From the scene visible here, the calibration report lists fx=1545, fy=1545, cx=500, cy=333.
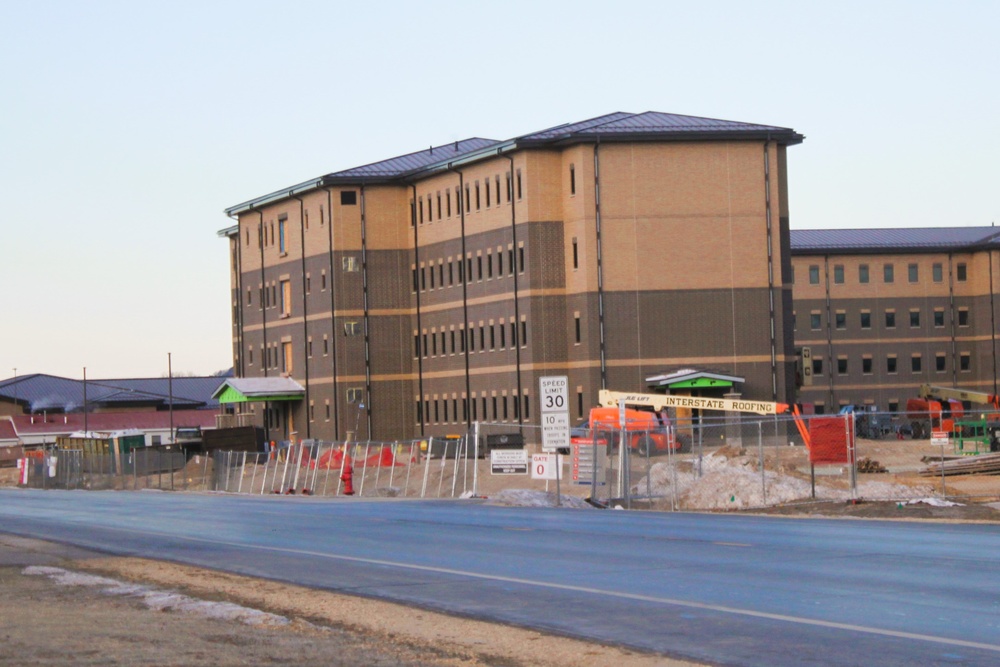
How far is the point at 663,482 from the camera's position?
4766cm

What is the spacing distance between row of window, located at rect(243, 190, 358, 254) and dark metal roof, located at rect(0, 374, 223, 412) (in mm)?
60317

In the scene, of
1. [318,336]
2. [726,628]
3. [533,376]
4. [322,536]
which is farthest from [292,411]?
[726,628]

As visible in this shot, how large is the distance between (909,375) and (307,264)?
155ft

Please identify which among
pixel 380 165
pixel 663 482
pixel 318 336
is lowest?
pixel 663 482

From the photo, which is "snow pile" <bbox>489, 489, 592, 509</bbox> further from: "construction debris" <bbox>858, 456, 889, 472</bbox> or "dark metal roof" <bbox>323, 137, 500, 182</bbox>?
"dark metal roof" <bbox>323, 137, 500, 182</bbox>

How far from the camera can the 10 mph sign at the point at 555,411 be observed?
37.3 meters

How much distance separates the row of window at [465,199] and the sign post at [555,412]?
41.5 meters

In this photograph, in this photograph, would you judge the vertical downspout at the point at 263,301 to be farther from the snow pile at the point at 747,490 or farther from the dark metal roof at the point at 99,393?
the dark metal roof at the point at 99,393

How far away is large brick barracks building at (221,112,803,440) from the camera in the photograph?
76.1 metres

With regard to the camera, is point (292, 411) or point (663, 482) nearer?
point (663, 482)

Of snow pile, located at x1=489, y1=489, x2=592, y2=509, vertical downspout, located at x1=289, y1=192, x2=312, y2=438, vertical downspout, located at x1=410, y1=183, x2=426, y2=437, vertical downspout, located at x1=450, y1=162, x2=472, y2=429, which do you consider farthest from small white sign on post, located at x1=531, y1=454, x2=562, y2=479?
vertical downspout, located at x1=289, y1=192, x2=312, y2=438

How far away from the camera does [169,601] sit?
52.2 ft

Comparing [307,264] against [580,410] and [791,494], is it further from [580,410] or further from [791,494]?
[791,494]

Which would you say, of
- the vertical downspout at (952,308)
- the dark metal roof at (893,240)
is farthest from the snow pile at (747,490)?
the vertical downspout at (952,308)
